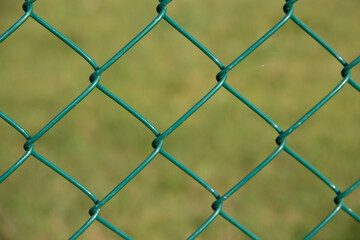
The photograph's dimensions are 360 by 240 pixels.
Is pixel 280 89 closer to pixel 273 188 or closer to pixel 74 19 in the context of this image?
pixel 273 188

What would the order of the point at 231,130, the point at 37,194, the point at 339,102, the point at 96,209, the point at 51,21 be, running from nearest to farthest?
the point at 96,209 < the point at 37,194 < the point at 231,130 < the point at 339,102 < the point at 51,21

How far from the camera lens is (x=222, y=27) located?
401 cm

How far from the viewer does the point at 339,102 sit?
3244mm

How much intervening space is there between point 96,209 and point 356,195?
68.2 inches

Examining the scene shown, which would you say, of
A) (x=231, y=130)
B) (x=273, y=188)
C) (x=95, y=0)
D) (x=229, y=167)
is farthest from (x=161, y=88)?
(x=95, y=0)

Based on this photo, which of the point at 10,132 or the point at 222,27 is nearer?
the point at 10,132

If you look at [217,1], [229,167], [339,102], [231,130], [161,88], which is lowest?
[229,167]

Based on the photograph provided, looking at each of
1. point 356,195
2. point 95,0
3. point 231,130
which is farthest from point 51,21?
point 356,195

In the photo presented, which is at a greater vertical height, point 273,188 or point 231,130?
point 231,130

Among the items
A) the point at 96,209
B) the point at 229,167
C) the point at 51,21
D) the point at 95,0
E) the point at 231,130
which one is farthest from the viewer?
the point at 95,0

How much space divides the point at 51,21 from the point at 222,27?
4.34 feet

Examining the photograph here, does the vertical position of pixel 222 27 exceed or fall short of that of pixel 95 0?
it falls short

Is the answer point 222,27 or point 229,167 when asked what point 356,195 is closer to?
point 229,167

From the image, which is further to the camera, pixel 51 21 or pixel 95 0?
pixel 95 0
